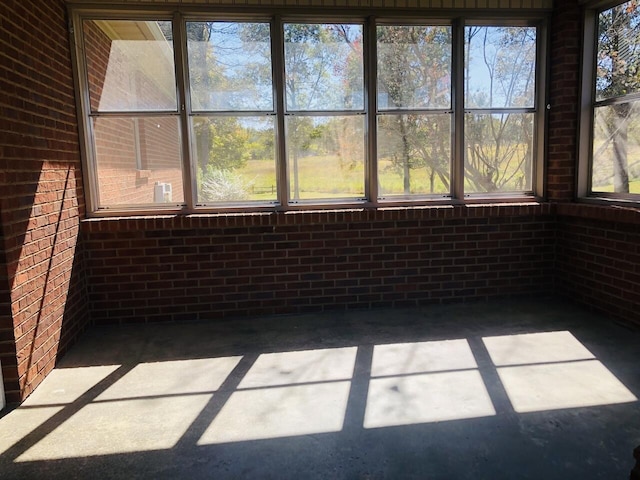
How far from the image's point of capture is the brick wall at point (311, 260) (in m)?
4.09

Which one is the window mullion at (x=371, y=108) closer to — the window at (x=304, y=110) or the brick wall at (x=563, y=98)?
the window at (x=304, y=110)

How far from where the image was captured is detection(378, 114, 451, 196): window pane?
14.2ft

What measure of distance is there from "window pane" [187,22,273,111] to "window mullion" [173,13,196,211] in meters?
0.05

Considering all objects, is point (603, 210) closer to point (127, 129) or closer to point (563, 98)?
point (563, 98)

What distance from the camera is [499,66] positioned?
4.37 m

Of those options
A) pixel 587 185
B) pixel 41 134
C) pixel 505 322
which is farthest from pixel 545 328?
pixel 41 134

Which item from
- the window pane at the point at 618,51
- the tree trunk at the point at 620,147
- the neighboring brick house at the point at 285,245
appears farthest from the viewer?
the tree trunk at the point at 620,147

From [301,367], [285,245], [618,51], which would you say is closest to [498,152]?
[618,51]

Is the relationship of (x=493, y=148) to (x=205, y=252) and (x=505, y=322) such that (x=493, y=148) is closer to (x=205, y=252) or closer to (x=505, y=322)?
(x=505, y=322)

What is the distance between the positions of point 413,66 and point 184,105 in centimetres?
202

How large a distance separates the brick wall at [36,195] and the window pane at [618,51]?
432cm

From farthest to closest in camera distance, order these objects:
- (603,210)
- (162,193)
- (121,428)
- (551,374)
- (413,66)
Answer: (413,66), (162,193), (603,210), (551,374), (121,428)

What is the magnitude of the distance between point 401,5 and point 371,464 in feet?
11.9

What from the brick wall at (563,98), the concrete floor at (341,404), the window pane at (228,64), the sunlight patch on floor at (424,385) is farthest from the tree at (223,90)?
the brick wall at (563,98)
